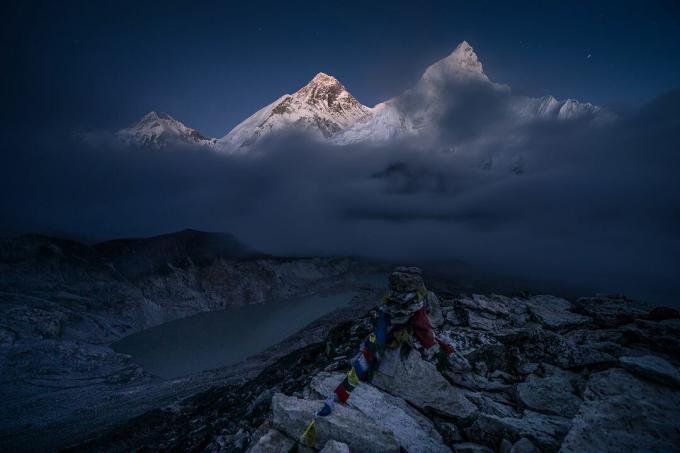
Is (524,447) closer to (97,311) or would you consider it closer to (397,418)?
(397,418)

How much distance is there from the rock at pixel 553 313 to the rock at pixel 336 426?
10.7 metres

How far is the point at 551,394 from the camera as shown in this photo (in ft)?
21.7

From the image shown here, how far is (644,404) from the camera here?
4598 millimetres

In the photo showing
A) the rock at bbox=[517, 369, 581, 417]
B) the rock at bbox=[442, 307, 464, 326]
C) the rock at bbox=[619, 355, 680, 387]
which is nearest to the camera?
the rock at bbox=[619, 355, 680, 387]

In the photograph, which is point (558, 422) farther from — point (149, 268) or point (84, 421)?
point (149, 268)

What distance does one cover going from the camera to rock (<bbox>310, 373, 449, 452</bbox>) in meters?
5.45

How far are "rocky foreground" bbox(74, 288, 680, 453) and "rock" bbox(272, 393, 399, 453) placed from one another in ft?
0.06

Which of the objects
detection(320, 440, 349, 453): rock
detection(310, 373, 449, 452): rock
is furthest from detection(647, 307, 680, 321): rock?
detection(320, 440, 349, 453): rock

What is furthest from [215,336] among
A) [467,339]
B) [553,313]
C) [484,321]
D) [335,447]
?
[335,447]

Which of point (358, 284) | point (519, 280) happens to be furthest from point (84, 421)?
point (519, 280)

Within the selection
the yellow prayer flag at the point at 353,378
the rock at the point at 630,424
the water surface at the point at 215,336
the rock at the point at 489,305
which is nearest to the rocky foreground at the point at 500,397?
the rock at the point at 630,424

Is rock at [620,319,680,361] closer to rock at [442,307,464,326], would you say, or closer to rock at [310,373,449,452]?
rock at [442,307,464,326]

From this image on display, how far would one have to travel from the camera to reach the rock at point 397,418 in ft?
17.9

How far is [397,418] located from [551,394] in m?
3.83
